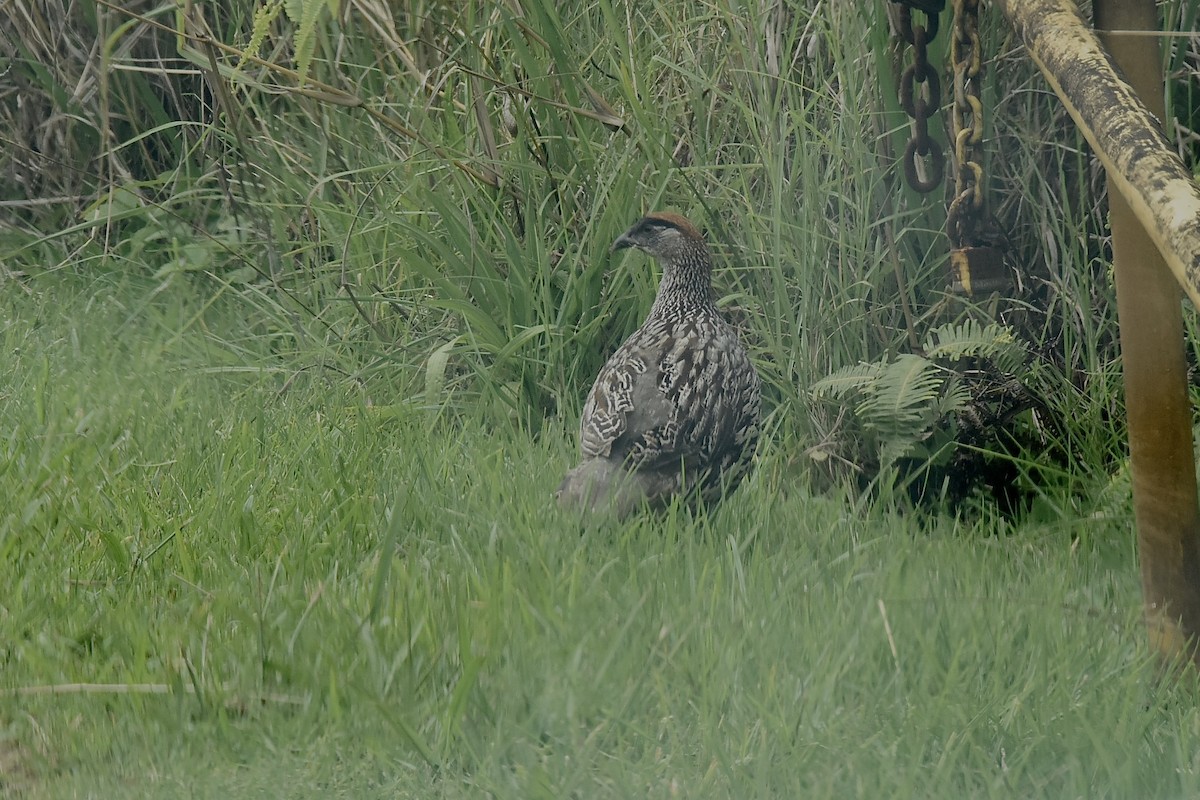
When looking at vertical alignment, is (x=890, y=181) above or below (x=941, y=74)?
below

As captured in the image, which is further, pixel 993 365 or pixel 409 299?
pixel 409 299

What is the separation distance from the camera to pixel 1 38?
7.03 meters

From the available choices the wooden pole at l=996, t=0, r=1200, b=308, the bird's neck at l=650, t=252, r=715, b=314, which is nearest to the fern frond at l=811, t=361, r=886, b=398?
the bird's neck at l=650, t=252, r=715, b=314

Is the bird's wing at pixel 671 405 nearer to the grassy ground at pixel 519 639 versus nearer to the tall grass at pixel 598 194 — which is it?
the grassy ground at pixel 519 639

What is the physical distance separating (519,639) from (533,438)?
179 centimetres

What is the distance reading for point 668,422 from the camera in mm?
3824

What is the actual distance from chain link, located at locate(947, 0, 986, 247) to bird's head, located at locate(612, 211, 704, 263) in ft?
3.70

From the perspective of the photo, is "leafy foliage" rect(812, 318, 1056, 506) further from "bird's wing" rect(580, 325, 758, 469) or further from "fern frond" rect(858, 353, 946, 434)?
"bird's wing" rect(580, 325, 758, 469)

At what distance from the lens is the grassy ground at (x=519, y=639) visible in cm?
259

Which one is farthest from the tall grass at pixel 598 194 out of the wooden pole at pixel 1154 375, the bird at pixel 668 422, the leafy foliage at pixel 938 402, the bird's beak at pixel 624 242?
the wooden pole at pixel 1154 375

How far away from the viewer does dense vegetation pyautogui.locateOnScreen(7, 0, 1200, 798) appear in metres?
2.70

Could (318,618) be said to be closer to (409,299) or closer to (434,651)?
(434,651)

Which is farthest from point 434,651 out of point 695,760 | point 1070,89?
point 1070,89

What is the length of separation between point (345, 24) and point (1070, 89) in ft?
12.5
